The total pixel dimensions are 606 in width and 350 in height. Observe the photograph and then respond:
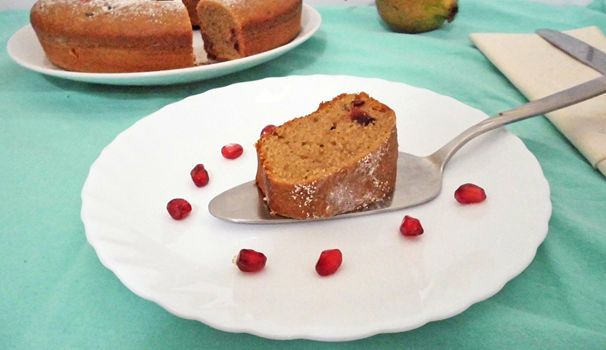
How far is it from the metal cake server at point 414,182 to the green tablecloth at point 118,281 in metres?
0.23

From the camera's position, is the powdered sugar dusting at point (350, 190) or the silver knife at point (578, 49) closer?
the powdered sugar dusting at point (350, 190)

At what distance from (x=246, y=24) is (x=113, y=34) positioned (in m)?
0.60

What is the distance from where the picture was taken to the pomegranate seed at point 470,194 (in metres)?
1.18


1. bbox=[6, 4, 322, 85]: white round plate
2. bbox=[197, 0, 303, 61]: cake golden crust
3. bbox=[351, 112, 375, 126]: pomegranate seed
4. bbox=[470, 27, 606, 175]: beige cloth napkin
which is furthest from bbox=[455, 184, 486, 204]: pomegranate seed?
bbox=[197, 0, 303, 61]: cake golden crust

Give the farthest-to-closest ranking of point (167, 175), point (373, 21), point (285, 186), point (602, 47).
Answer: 1. point (373, 21)
2. point (602, 47)
3. point (167, 175)
4. point (285, 186)

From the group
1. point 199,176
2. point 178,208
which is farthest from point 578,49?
point 178,208

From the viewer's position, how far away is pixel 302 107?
1665mm

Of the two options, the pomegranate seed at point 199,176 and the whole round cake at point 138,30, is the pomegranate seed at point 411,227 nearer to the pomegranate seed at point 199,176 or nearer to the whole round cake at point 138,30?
the pomegranate seed at point 199,176

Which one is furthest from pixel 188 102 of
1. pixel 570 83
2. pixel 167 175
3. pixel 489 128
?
pixel 570 83

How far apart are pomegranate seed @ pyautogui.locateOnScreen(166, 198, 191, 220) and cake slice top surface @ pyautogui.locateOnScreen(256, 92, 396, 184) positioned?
0.81 ft

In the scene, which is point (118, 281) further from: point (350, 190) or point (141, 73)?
point (141, 73)

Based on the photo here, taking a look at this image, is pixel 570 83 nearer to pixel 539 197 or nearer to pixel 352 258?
pixel 539 197

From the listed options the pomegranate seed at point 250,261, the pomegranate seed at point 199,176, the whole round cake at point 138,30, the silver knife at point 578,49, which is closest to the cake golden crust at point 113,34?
the whole round cake at point 138,30

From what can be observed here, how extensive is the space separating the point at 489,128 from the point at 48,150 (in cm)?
158
